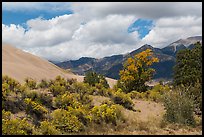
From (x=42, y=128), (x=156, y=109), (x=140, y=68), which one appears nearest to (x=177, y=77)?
(x=140, y=68)

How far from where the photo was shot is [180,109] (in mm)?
14719

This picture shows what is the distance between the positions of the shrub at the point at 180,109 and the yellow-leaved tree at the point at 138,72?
1531 cm

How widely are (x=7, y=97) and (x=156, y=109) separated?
830 cm

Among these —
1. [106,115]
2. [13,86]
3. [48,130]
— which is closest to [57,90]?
[13,86]

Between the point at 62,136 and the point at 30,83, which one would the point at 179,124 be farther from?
the point at 30,83

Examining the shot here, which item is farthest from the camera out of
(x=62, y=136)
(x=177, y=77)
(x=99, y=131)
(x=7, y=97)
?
(x=177, y=77)

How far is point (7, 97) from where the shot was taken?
16.2 m

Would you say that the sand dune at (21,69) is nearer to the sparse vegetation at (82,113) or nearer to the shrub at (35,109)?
the sparse vegetation at (82,113)

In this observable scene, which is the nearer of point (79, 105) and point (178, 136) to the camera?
point (178, 136)

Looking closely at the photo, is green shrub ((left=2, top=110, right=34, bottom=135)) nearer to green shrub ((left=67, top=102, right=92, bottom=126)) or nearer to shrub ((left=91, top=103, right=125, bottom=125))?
green shrub ((left=67, top=102, right=92, bottom=126))

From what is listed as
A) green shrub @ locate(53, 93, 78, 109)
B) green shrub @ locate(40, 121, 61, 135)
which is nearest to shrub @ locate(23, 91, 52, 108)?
green shrub @ locate(53, 93, 78, 109)

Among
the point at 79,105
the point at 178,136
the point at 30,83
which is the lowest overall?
the point at 178,136

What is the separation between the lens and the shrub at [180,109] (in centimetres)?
1452

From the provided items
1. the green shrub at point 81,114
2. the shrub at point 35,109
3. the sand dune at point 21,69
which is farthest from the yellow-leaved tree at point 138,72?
the sand dune at point 21,69
